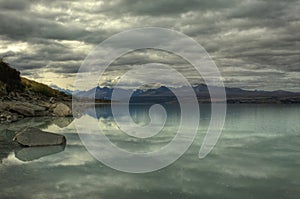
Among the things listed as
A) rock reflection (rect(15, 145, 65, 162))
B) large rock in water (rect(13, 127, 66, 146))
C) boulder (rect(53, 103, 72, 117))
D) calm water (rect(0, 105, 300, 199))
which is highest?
boulder (rect(53, 103, 72, 117))

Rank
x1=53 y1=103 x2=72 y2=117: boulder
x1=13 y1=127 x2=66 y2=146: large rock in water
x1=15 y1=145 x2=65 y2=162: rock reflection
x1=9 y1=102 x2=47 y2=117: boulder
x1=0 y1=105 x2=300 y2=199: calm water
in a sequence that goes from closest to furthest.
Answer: x1=0 y1=105 x2=300 y2=199: calm water < x1=15 y1=145 x2=65 y2=162: rock reflection < x1=13 y1=127 x2=66 y2=146: large rock in water < x1=9 y1=102 x2=47 y2=117: boulder < x1=53 y1=103 x2=72 y2=117: boulder

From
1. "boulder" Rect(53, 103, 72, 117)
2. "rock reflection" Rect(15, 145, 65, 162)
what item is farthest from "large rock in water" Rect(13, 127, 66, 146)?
"boulder" Rect(53, 103, 72, 117)

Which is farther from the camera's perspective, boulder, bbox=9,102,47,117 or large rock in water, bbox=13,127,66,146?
boulder, bbox=9,102,47,117

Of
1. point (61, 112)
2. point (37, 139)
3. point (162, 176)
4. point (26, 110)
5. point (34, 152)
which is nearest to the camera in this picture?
point (162, 176)

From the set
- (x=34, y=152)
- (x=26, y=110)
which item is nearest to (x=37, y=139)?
(x=34, y=152)

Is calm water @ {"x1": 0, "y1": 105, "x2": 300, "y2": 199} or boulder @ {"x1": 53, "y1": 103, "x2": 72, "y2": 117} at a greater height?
boulder @ {"x1": 53, "y1": 103, "x2": 72, "y2": 117}

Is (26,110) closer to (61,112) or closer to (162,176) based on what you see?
(61,112)

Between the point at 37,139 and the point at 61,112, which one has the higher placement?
the point at 61,112

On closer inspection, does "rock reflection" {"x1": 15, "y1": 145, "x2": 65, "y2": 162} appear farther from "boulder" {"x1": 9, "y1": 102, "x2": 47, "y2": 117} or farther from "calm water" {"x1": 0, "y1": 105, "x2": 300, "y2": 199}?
"boulder" {"x1": 9, "y1": 102, "x2": 47, "y2": 117}

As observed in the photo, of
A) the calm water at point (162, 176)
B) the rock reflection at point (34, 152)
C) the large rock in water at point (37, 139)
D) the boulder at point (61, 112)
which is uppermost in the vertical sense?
the boulder at point (61, 112)

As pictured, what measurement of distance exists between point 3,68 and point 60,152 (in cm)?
8281

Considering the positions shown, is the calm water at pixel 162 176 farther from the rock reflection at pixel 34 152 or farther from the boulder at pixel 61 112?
the boulder at pixel 61 112

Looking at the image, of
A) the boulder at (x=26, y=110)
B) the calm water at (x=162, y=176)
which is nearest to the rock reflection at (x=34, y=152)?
the calm water at (x=162, y=176)

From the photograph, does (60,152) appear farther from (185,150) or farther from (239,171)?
(239,171)
